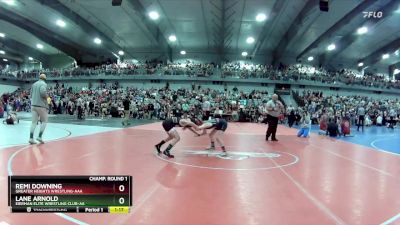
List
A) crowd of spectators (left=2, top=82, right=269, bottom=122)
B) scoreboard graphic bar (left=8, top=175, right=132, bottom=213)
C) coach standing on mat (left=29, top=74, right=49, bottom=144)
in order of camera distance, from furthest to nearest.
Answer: crowd of spectators (left=2, top=82, right=269, bottom=122) < coach standing on mat (left=29, top=74, right=49, bottom=144) < scoreboard graphic bar (left=8, top=175, right=132, bottom=213)

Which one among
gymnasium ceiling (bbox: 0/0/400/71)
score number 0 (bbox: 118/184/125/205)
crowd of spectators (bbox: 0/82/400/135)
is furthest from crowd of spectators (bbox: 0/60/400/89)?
score number 0 (bbox: 118/184/125/205)

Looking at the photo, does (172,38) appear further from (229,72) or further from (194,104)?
(194,104)

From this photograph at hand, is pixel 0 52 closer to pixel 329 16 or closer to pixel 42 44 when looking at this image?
pixel 42 44

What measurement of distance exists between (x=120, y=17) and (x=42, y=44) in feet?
56.5

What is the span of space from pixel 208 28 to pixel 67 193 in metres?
27.7

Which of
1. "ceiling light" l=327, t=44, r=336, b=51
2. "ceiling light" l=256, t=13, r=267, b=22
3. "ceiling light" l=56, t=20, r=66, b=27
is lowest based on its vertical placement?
"ceiling light" l=327, t=44, r=336, b=51

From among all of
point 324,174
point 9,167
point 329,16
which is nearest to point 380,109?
point 329,16

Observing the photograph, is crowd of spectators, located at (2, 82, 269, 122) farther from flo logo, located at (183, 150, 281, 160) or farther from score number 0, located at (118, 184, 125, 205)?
score number 0, located at (118, 184, 125, 205)

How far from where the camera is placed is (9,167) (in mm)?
5438

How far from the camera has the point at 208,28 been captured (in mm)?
29031

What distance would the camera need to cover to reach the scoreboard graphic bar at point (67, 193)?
2.71 metres

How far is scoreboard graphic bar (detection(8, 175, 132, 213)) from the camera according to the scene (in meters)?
2.71

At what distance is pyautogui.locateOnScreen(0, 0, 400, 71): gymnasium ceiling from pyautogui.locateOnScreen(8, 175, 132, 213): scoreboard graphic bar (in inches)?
823

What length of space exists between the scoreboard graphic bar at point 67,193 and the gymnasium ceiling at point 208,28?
20897 mm
